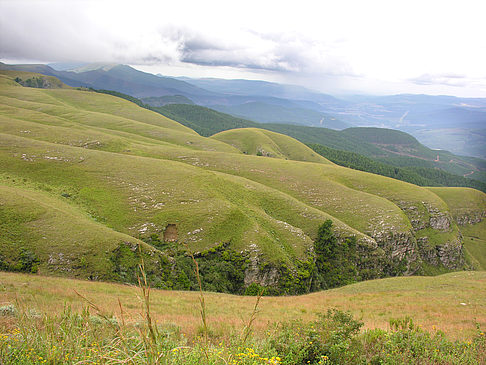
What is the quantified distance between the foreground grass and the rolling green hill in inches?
462

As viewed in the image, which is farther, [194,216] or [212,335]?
[194,216]

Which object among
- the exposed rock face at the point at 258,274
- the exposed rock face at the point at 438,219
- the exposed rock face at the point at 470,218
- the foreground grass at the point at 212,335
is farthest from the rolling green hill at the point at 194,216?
the exposed rock face at the point at 470,218

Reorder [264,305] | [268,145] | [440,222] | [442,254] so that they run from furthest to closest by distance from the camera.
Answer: [268,145] → [440,222] → [442,254] → [264,305]

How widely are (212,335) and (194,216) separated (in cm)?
3381

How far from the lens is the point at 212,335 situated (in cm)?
988

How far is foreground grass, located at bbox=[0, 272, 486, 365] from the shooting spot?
4871 mm

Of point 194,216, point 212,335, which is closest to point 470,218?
point 194,216

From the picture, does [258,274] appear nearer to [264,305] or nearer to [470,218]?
[264,305]

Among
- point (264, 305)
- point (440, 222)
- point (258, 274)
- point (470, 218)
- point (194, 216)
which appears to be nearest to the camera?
point (264, 305)

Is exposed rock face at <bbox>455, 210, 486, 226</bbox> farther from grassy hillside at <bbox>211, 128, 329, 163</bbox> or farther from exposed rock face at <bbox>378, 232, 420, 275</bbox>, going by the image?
grassy hillside at <bbox>211, 128, 329, 163</bbox>

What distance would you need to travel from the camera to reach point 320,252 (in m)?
51.9

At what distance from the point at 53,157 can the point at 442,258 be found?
341 feet

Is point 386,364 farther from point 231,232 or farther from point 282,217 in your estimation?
point 282,217

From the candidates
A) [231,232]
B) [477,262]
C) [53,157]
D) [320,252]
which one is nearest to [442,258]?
[477,262]
